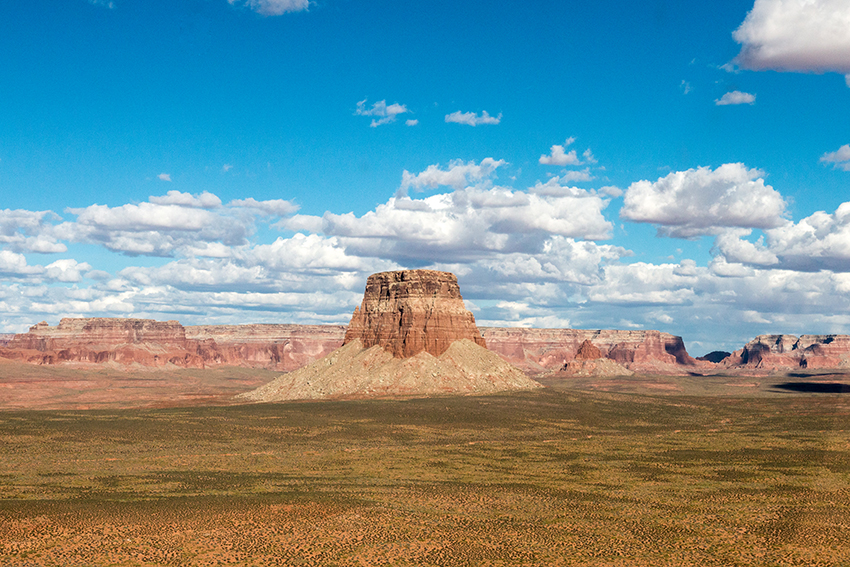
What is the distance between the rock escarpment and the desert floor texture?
101ft

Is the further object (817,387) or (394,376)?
(817,387)

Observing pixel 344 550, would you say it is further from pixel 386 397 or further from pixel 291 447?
pixel 386 397

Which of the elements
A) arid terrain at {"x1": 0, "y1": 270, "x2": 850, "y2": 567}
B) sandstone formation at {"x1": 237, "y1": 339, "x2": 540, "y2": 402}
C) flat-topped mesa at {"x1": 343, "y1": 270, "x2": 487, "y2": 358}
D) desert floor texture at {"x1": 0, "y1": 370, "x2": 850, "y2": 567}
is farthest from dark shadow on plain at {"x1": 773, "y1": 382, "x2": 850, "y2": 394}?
desert floor texture at {"x1": 0, "y1": 370, "x2": 850, "y2": 567}

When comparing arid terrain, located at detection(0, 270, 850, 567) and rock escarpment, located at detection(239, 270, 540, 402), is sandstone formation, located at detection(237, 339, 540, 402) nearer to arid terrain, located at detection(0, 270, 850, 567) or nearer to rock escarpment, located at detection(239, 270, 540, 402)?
rock escarpment, located at detection(239, 270, 540, 402)

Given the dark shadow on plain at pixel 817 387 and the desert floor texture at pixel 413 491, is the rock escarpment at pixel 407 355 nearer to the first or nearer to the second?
the desert floor texture at pixel 413 491

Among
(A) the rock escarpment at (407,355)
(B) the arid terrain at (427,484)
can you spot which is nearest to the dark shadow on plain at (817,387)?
(B) the arid terrain at (427,484)

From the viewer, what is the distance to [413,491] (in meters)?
45.3

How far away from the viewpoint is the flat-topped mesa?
127 metres

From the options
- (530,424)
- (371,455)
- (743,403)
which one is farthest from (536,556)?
(743,403)

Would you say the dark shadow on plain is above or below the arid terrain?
below

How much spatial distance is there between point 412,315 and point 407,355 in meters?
6.75

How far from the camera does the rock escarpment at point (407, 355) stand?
12125 cm

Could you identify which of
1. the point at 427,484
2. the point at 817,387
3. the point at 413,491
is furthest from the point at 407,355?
the point at 817,387

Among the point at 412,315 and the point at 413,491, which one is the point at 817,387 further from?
the point at 413,491
